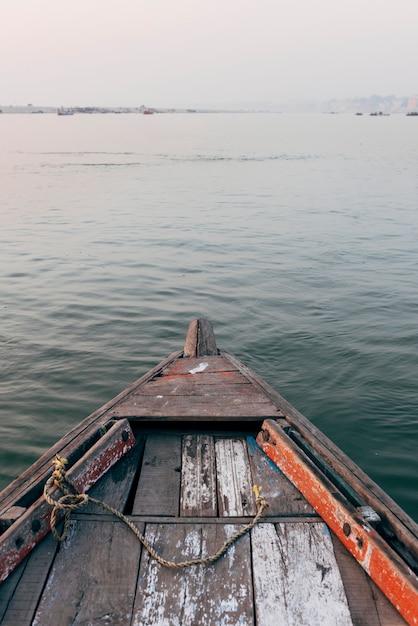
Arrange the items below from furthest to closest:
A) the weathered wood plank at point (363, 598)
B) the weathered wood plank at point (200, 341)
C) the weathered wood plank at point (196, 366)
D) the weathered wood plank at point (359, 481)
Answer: the weathered wood plank at point (200, 341) → the weathered wood plank at point (196, 366) → the weathered wood plank at point (359, 481) → the weathered wood plank at point (363, 598)

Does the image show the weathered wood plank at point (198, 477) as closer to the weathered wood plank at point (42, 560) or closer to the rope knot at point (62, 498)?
the weathered wood plank at point (42, 560)

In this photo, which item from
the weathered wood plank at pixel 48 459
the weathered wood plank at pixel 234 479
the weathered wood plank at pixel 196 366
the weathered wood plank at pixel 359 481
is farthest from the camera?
the weathered wood plank at pixel 196 366

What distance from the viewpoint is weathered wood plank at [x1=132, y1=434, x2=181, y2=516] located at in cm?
379

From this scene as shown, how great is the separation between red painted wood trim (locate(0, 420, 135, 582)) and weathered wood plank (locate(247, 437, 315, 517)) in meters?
1.22

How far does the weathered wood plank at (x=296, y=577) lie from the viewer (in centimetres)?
290

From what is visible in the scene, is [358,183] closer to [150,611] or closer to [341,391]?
[341,391]

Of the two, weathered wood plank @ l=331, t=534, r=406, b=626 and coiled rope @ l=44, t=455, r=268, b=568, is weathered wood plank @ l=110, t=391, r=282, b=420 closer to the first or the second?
coiled rope @ l=44, t=455, r=268, b=568

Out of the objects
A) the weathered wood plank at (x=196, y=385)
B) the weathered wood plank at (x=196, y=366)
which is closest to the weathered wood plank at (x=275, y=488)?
the weathered wood plank at (x=196, y=385)

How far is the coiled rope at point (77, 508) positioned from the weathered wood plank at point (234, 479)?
110 millimetres

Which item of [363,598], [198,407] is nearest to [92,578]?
[363,598]

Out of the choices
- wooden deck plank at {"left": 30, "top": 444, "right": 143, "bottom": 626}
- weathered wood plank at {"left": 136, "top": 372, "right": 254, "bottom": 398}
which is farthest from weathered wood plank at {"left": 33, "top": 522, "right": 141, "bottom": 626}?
weathered wood plank at {"left": 136, "top": 372, "right": 254, "bottom": 398}

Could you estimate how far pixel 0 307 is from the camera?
11.6 meters

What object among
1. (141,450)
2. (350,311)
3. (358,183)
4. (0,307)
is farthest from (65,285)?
(358,183)

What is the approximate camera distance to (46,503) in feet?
11.5
